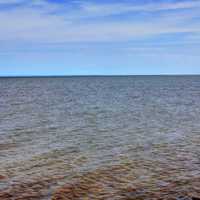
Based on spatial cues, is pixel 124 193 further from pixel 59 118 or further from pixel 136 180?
pixel 59 118

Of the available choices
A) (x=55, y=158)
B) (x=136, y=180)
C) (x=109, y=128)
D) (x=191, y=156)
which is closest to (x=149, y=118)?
(x=109, y=128)

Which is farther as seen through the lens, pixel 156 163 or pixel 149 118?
pixel 149 118

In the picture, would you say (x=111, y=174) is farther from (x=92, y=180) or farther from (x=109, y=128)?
(x=109, y=128)

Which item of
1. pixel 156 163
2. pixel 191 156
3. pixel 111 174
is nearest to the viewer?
pixel 111 174

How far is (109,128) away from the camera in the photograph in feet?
90.6

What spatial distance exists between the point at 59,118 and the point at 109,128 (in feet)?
26.8

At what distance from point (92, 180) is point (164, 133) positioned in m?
12.8

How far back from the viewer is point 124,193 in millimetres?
12453

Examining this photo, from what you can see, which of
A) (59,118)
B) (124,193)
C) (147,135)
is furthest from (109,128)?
(124,193)

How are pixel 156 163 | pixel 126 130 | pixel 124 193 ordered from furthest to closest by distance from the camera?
pixel 126 130 < pixel 156 163 < pixel 124 193

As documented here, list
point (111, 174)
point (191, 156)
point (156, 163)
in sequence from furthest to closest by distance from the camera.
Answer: point (191, 156), point (156, 163), point (111, 174)

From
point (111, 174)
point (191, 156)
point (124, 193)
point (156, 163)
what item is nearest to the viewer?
point (124, 193)

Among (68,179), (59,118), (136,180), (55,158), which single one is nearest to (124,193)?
(136,180)

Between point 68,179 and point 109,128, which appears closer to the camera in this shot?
point 68,179
